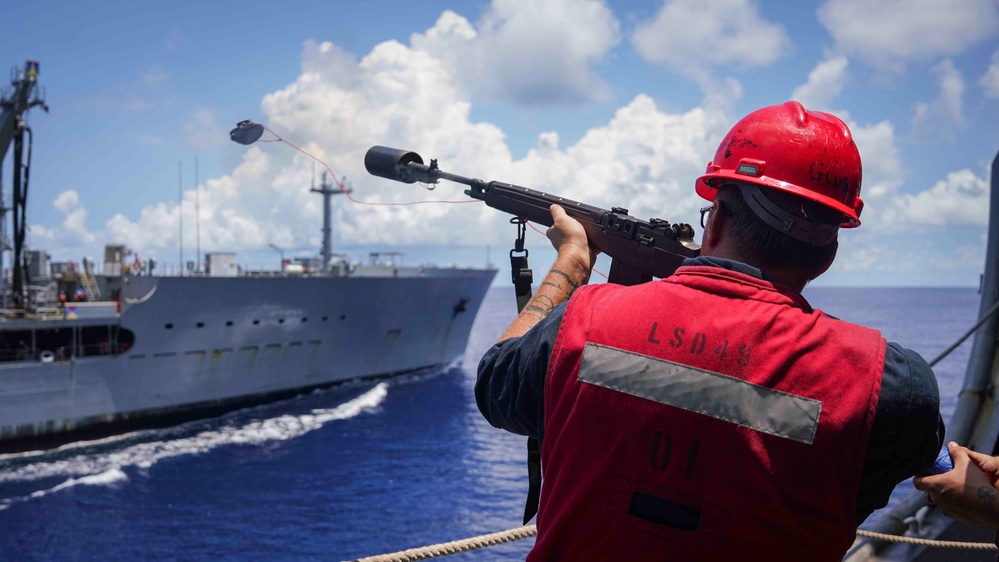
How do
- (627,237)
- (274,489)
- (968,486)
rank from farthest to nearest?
(274,489), (627,237), (968,486)

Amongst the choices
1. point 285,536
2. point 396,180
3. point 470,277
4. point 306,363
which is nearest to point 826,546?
point 396,180

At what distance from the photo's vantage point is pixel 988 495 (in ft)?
5.86

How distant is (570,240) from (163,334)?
24844 mm

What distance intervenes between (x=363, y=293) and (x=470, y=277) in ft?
22.0

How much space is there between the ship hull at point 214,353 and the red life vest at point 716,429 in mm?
24745

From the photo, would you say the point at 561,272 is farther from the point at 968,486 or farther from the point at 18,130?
the point at 18,130

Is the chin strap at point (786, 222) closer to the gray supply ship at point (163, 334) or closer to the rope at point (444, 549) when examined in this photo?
the rope at point (444, 549)

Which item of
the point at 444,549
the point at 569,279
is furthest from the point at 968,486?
the point at 444,549

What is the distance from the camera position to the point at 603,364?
1.38m

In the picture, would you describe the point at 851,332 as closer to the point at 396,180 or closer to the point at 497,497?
the point at 396,180

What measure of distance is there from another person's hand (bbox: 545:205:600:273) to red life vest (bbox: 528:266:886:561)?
698mm

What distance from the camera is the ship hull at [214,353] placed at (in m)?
21.7

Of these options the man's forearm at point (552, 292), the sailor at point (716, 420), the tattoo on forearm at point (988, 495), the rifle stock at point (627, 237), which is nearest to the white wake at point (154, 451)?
the rifle stock at point (627, 237)

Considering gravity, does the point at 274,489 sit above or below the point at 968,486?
below
